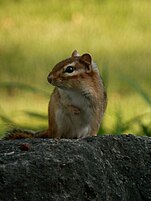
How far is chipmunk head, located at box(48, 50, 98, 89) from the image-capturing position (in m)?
5.50

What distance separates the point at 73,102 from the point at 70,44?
6.28 m

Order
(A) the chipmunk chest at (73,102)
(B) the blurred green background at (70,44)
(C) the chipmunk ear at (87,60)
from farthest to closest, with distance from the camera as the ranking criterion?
(B) the blurred green background at (70,44), (C) the chipmunk ear at (87,60), (A) the chipmunk chest at (73,102)

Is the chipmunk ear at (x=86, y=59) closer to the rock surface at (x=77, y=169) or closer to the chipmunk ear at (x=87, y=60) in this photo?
the chipmunk ear at (x=87, y=60)

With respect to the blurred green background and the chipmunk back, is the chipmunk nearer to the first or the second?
the chipmunk back

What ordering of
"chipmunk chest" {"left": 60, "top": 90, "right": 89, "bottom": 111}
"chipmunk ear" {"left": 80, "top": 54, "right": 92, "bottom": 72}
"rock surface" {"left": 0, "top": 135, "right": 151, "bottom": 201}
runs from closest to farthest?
"rock surface" {"left": 0, "top": 135, "right": 151, "bottom": 201} → "chipmunk chest" {"left": 60, "top": 90, "right": 89, "bottom": 111} → "chipmunk ear" {"left": 80, "top": 54, "right": 92, "bottom": 72}

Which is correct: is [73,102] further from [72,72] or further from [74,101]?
[72,72]

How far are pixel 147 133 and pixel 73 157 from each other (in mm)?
2717

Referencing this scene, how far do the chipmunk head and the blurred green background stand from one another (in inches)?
112

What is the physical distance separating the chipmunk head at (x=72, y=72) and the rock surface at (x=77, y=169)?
855 mm

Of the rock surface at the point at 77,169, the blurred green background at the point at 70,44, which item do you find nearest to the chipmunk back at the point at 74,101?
the rock surface at the point at 77,169

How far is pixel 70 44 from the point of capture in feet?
38.5

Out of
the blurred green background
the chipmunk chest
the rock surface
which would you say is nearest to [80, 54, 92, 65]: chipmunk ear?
the chipmunk chest

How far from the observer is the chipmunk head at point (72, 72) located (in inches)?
216

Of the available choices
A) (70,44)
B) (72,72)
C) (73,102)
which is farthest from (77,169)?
(70,44)
